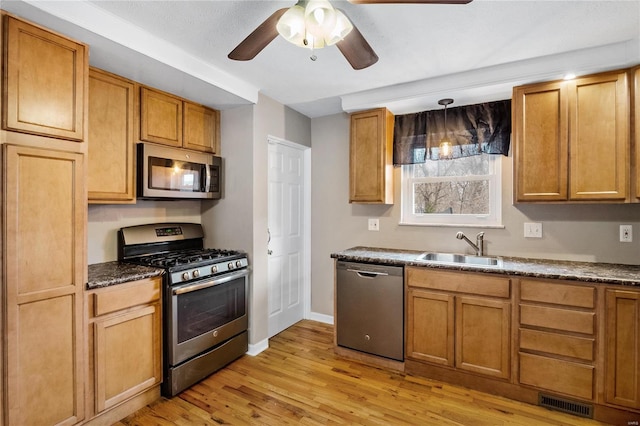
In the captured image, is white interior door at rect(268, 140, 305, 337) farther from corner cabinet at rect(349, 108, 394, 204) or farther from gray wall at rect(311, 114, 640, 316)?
corner cabinet at rect(349, 108, 394, 204)

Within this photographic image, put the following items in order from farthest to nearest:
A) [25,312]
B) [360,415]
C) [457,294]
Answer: [457,294]
[360,415]
[25,312]

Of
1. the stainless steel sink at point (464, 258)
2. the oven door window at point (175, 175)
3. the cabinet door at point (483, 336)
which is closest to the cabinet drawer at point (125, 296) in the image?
the oven door window at point (175, 175)

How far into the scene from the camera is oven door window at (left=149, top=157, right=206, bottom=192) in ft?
8.25

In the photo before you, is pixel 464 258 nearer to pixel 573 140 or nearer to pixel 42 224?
pixel 573 140

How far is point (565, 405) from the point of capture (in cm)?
213

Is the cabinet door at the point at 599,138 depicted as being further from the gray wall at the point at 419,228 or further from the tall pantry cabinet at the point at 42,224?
the tall pantry cabinet at the point at 42,224

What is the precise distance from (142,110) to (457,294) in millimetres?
2824

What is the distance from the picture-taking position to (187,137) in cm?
281

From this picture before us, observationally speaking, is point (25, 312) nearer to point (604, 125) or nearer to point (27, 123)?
point (27, 123)

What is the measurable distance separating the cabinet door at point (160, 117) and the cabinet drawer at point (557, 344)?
3.09 m

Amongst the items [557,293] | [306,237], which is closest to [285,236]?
[306,237]

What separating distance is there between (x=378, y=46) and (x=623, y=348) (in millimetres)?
2498

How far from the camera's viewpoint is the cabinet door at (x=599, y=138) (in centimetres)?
219

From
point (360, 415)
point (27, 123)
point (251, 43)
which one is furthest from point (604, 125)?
point (27, 123)
